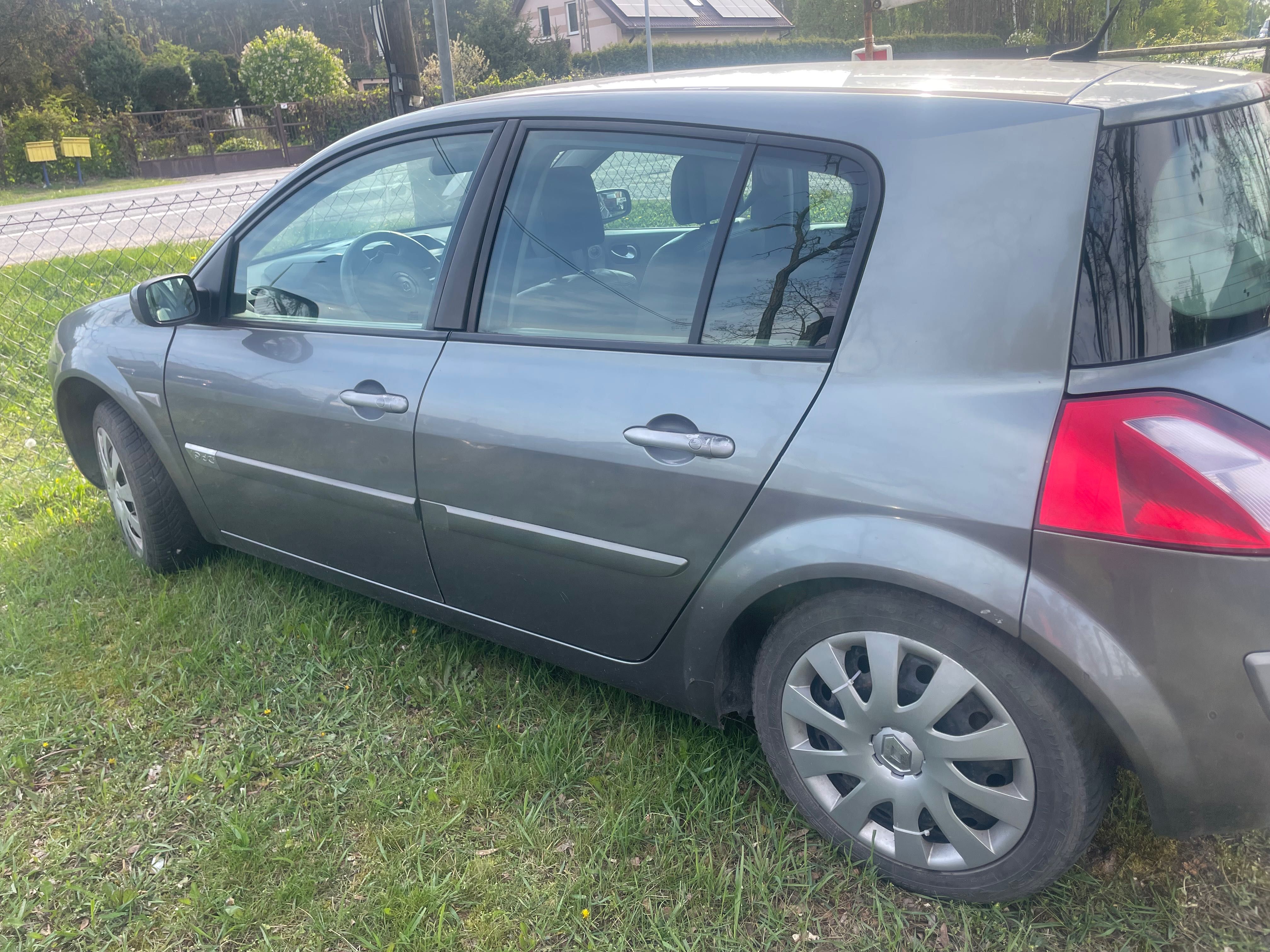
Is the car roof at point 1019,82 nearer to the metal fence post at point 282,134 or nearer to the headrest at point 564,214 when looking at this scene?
the headrest at point 564,214

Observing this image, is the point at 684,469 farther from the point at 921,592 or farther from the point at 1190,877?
the point at 1190,877

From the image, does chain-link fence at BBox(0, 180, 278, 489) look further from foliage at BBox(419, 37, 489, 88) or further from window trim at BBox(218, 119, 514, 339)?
foliage at BBox(419, 37, 489, 88)

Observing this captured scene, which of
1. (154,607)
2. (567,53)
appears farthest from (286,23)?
(154,607)

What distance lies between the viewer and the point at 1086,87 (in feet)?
5.80

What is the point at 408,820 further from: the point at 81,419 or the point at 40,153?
the point at 40,153

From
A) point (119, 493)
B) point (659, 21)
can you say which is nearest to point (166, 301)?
point (119, 493)

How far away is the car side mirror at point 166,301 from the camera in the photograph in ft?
9.89

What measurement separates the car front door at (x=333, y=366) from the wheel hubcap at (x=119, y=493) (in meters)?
0.57

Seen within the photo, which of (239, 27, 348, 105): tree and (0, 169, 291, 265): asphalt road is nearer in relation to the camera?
(0, 169, 291, 265): asphalt road

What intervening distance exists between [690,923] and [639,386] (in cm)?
119

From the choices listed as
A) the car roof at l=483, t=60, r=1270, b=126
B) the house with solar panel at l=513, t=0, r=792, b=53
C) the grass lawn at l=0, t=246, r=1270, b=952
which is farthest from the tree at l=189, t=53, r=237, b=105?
the car roof at l=483, t=60, r=1270, b=126

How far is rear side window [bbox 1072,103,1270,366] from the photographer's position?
162 centimetres

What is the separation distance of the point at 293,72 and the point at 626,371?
33.9 m

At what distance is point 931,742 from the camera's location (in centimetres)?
187
